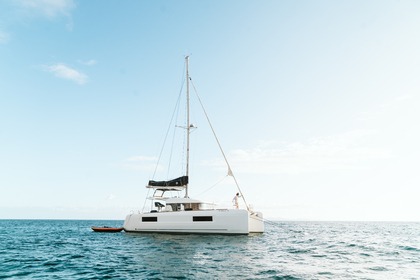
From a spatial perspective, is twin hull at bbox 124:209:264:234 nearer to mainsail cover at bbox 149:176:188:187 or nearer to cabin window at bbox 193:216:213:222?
cabin window at bbox 193:216:213:222

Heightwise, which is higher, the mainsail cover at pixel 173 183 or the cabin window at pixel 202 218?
the mainsail cover at pixel 173 183

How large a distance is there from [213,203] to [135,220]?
27.7 ft

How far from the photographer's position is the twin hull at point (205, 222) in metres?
26.7

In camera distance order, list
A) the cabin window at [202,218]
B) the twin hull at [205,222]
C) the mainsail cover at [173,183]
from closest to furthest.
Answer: the twin hull at [205,222] < the cabin window at [202,218] < the mainsail cover at [173,183]

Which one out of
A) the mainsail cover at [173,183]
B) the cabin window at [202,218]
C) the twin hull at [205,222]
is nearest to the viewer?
the twin hull at [205,222]

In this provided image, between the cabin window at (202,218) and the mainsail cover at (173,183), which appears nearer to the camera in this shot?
the cabin window at (202,218)

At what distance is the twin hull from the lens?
26734 mm

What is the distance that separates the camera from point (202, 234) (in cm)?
2762

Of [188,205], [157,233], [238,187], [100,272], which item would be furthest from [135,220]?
[100,272]

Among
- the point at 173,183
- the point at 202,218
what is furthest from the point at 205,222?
the point at 173,183

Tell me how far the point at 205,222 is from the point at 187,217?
5.85ft

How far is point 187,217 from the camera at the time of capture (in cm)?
2806

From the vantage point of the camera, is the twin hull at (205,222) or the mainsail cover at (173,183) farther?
the mainsail cover at (173,183)

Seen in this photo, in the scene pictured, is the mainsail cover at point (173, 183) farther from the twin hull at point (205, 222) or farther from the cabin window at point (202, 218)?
the cabin window at point (202, 218)
